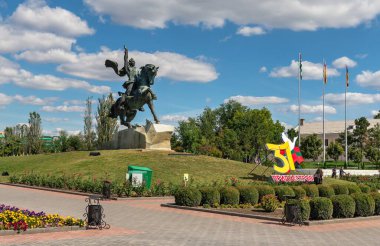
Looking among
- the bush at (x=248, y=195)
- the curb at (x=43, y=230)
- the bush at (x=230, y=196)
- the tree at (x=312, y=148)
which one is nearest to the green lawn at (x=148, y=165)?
the bush at (x=248, y=195)

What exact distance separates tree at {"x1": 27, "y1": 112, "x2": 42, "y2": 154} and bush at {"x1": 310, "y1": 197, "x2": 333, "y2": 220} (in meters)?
67.6

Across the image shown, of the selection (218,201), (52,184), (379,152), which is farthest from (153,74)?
(379,152)

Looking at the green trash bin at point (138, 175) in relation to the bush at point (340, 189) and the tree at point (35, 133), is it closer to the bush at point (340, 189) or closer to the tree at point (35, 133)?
the bush at point (340, 189)

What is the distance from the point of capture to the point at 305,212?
1509cm

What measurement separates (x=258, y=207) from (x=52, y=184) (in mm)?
14764

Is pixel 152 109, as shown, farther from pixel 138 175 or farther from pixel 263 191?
pixel 263 191

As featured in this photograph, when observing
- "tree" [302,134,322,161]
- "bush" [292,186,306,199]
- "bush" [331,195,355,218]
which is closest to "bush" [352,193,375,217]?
"bush" [331,195,355,218]

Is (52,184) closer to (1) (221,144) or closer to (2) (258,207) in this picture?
(2) (258,207)

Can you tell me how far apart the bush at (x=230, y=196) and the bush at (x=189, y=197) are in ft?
3.33

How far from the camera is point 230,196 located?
19.5 m

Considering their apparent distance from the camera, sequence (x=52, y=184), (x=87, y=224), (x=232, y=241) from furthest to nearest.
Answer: (x=52, y=184) → (x=87, y=224) → (x=232, y=241)

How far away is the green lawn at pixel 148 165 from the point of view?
1252 inches

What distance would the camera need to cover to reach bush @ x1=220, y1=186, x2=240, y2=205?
63.9 feet

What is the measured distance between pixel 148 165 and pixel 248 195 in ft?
48.0
